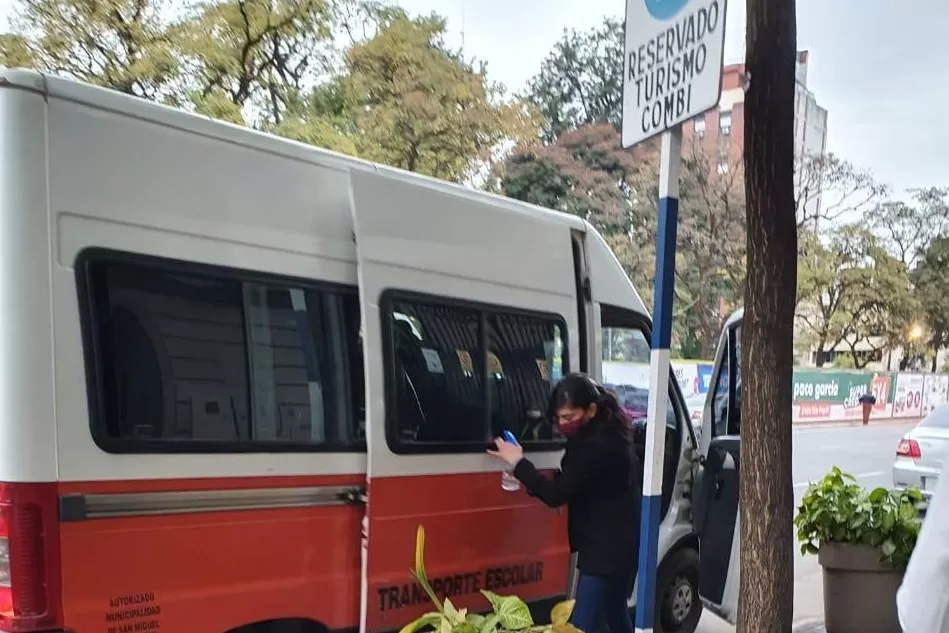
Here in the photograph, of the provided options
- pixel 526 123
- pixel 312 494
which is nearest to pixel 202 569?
pixel 312 494

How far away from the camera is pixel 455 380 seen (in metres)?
3.72

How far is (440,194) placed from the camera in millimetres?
3607

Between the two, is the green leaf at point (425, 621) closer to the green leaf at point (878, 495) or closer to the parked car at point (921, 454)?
the green leaf at point (878, 495)

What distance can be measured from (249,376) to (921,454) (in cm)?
860

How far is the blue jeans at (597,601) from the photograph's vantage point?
3570 mm

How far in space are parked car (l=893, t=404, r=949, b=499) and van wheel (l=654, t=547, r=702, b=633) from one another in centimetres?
503

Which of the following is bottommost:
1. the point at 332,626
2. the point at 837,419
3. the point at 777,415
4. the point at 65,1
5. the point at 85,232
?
the point at 837,419

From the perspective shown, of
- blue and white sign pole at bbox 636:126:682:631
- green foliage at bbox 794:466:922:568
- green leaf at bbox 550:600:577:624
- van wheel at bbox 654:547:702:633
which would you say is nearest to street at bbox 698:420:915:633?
van wheel at bbox 654:547:702:633

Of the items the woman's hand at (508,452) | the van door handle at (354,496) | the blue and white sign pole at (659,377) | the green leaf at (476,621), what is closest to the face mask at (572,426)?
the woman's hand at (508,452)

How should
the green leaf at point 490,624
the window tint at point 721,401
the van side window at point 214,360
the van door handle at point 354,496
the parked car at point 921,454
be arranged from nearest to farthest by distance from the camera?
1. the green leaf at point 490,624
2. the van side window at point 214,360
3. the van door handle at point 354,496
4. the window tint at point 721,401
5. the parked car at point 921,454

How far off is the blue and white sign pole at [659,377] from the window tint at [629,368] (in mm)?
1470

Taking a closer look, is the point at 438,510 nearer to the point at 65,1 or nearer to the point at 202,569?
the point at 202,569

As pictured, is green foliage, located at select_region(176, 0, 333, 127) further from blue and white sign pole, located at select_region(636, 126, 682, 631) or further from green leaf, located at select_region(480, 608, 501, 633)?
green leaf, located at select_region(480, 608, 501, 633)

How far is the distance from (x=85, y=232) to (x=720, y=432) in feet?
12.4
